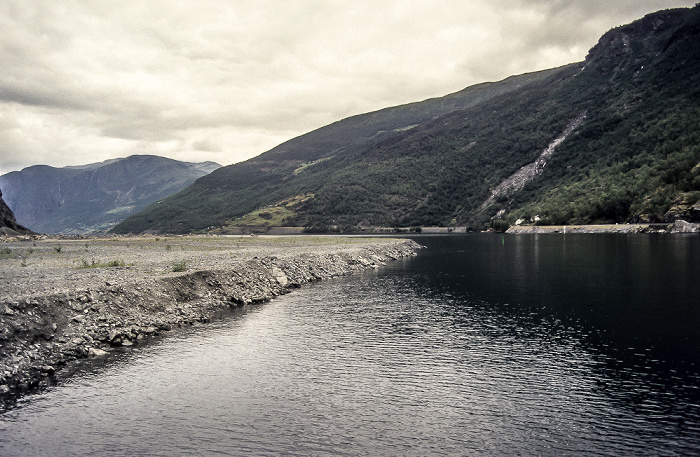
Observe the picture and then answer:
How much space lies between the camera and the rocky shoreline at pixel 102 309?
2170cm

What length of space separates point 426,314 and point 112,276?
2612 cm

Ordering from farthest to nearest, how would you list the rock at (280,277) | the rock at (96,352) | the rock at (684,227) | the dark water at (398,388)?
the rock at (684,227) → the rock at (280,277) → the rock at (96,352) → the dark water at (398,388)

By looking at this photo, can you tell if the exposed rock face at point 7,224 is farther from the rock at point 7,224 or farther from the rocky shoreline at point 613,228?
the rocky shoreline at point 613,228

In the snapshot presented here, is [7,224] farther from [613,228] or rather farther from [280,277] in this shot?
[613,228]

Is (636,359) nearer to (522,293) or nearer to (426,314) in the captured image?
(426,314)

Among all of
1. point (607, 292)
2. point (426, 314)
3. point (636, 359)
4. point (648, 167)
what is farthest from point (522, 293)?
point (648, 167)

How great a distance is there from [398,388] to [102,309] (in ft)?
67.1

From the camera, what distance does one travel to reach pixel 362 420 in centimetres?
1633

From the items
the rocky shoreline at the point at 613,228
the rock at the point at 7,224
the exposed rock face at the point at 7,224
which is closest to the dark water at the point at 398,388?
the rocky shoreline at the point at 613,228

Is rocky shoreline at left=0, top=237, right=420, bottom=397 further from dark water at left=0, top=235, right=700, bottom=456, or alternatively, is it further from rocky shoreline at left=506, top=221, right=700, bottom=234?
rocky shoreline at left=506, top=221, right=700, bottom=234

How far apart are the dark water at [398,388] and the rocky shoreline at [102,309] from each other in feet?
7.84

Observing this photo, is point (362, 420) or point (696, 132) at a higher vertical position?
point (696, 132)

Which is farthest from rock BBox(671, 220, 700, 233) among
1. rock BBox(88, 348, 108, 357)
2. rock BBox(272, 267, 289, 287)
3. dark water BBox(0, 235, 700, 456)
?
rock BBox(88, 348, 108, 357)

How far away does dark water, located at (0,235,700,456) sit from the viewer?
14.7m
